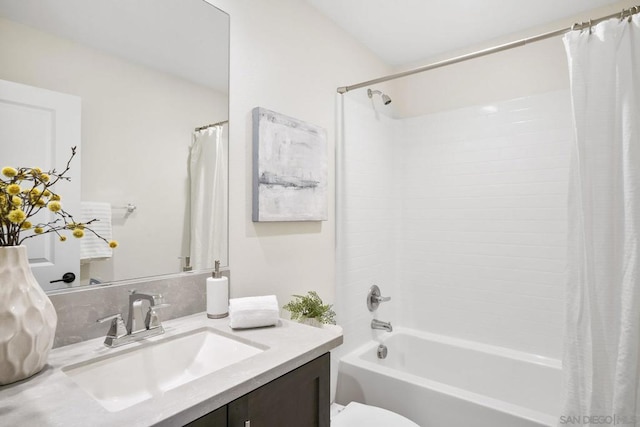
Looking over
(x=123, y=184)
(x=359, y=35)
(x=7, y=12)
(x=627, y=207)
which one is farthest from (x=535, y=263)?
(x=7, y=12)

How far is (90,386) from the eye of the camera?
946 mm

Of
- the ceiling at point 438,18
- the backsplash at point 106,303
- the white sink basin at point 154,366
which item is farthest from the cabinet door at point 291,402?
the ceiling at point 438,18

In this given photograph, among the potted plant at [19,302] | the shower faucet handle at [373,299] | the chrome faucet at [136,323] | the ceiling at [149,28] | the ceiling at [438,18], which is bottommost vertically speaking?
the shower faucet handle at [373,299]

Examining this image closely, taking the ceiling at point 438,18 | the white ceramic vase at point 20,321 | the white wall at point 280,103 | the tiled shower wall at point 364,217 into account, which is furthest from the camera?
the tiled shower wall at point 364,217

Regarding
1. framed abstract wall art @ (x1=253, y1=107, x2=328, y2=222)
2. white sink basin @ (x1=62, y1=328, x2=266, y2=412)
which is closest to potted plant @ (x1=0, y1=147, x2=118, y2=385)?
white sink basin @ (x1=62, y1=328, x2=266, y2=412)

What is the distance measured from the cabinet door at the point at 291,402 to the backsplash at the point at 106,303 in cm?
58

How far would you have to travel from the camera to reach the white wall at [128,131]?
3.42ft

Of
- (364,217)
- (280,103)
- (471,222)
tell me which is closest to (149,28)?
(280,103)

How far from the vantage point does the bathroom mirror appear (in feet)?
3.45

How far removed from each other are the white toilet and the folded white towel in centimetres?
75

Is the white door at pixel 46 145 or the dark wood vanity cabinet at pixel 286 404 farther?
the white door at pixel 46 145

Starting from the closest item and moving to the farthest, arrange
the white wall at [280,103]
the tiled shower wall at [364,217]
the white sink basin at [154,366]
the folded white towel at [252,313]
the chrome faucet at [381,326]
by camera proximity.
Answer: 1. the white sink basin at [154,366]
2. the folded white towel at [252,313]
3. the white wall at [280,103]
4. the tiled shower wall at [364,217]
5. the chrome faucet at [381,326]

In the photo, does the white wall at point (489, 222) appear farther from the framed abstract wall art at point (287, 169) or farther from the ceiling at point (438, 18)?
the framed abstract wall art at point (287, 169)

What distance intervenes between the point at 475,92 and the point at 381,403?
2.19 m
